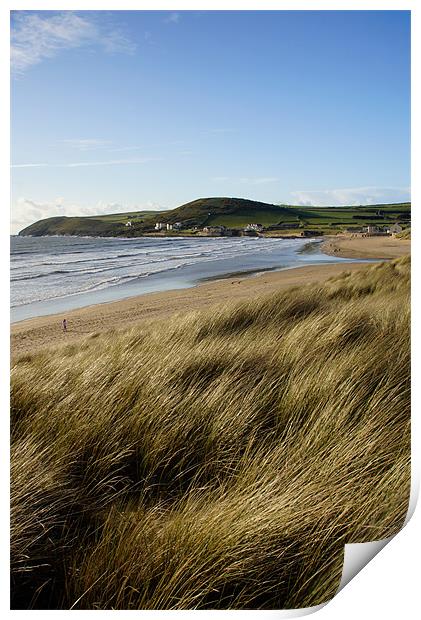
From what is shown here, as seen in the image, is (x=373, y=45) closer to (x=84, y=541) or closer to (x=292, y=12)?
(x=292, y=12)

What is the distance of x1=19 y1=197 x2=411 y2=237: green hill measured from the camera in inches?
109

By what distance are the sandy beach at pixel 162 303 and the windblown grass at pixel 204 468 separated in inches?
6.4

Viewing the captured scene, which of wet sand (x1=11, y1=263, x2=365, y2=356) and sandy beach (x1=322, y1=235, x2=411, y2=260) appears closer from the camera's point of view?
wet sand (x1=11, y1=263, x2=365, y2=356)

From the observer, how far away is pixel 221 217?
2.83 metres

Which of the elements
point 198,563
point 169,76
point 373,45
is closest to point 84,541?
point 198,563

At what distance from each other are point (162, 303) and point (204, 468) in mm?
3224

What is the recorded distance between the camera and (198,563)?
1642mm

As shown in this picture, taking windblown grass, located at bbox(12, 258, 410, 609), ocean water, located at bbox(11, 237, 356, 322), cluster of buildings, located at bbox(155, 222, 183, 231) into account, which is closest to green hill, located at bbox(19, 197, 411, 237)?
cluster of buildings, located at bbox(155, 222, 183, 231)

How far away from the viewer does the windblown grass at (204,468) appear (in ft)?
5.58

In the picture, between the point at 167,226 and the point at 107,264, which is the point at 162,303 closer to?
the point at 107,264

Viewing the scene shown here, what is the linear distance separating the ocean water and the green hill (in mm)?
135

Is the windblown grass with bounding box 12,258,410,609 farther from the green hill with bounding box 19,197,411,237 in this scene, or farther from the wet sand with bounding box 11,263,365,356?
the green hill with bounding box 19,197,411,237

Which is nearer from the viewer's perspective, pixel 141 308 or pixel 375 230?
pixel 375 230

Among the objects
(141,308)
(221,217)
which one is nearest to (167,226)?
(221,217)
